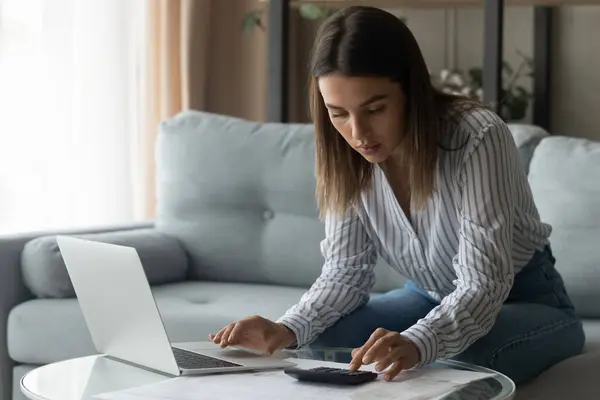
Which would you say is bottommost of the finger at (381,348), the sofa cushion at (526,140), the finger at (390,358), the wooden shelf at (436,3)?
the finger at (390,358)

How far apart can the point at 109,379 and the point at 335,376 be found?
0.98 feet

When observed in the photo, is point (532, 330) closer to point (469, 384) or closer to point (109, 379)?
point (469, 384)

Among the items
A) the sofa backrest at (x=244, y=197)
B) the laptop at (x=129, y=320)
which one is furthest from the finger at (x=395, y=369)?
the sofa backrest at (x=244, y=197)

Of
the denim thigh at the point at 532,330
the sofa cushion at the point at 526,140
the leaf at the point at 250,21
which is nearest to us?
the denim thigh at the point at 532,330

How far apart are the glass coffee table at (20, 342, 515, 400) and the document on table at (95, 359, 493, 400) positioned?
0.09ft

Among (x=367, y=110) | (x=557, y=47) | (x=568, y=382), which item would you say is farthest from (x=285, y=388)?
(x=557, y=47)

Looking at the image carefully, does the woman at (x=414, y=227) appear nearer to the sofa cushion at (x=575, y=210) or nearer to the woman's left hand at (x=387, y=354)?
the woman's left hand at (x=387, y=354)

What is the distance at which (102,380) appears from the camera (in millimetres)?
1321

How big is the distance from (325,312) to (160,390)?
43 centimetres

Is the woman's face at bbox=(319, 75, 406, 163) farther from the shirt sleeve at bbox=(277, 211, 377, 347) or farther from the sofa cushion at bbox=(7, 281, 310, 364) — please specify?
the sofa cushion at bbox=(7, 281, 310, 364)

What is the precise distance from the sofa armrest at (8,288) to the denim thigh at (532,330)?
1.15 meters

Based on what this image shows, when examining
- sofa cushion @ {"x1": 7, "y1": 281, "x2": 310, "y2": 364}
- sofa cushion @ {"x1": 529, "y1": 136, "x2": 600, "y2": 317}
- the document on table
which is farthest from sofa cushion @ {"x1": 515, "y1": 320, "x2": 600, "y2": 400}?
sofa cushion @ {"x1": 7, "y1": 281, "x2": 310, "y2": 364}

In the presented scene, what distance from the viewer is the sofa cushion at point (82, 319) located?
210 centimetres

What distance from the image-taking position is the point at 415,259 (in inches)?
65.2
